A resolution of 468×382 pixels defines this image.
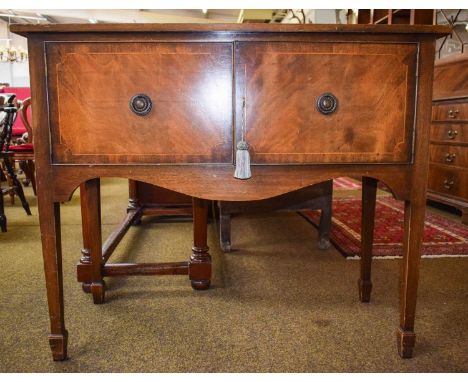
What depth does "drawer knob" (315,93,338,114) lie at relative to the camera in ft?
3.68

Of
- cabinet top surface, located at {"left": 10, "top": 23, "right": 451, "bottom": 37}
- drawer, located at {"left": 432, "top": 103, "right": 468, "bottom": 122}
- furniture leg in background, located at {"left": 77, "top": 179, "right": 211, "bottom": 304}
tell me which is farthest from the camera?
drawer, located at {"left": 432, "top": 103, "right": 468, "bottom": 122}

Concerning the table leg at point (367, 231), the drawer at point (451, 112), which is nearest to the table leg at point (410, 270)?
the table leg at point (367, 231)

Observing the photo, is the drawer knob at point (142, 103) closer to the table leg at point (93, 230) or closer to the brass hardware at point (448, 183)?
the table leg at point (93, 230)

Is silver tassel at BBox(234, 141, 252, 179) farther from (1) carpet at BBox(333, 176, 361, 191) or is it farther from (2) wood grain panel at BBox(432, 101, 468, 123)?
(1) carpet at BBox(333, 176, 361, 191)

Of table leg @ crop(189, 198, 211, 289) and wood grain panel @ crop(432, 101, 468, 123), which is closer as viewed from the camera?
table leg @ crop(189, 198, 211, 289)

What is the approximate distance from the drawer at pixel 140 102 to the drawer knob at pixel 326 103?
9.4 inches

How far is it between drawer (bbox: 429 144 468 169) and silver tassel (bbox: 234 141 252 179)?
8.97 feet

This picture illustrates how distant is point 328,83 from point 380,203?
2.91 metres

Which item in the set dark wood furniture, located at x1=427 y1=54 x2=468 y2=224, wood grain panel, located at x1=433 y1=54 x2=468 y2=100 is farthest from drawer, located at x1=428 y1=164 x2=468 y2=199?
wood grain panel, located at x1=433 y1=54 x2=468 y2=100

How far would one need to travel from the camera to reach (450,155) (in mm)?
3398

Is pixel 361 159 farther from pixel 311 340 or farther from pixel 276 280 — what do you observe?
pixel 276 280

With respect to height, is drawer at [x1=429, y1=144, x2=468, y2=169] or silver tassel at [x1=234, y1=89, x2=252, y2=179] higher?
silver tassel at [x1=234, y1=89, x2=252, y2=179]

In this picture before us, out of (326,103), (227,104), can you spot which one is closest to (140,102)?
(227,104)

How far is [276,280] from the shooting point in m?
1.99
